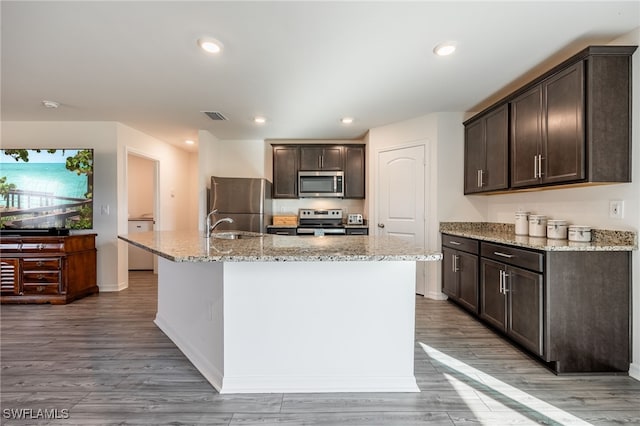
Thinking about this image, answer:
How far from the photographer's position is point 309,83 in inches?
104

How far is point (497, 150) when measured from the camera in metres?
2.87

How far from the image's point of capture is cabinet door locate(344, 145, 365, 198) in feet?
15.0

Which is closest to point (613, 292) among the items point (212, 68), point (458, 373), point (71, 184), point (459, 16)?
point (458, 373)

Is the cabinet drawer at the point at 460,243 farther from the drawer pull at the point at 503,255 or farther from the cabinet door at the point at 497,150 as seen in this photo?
the cabinet door at the point at 497,150

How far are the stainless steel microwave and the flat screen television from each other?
2.84m

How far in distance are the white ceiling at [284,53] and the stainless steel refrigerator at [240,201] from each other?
103 centimetres

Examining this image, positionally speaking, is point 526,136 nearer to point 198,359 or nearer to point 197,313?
point 197,313

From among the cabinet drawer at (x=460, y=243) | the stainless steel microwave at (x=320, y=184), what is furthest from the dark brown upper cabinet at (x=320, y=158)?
the cabinet drawer at (x=460, y=243)

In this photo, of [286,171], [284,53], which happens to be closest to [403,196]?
[286,171]

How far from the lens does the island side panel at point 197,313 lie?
179 centimetres

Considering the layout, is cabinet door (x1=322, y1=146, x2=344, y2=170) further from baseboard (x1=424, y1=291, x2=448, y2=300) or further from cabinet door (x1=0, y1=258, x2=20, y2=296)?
cabinet door (x1=0, y1=258, x2=20, y2=296)

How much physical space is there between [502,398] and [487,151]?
2311 millimetres

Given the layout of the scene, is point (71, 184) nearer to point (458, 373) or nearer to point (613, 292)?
point (458, 373)

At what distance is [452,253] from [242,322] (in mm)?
2496
